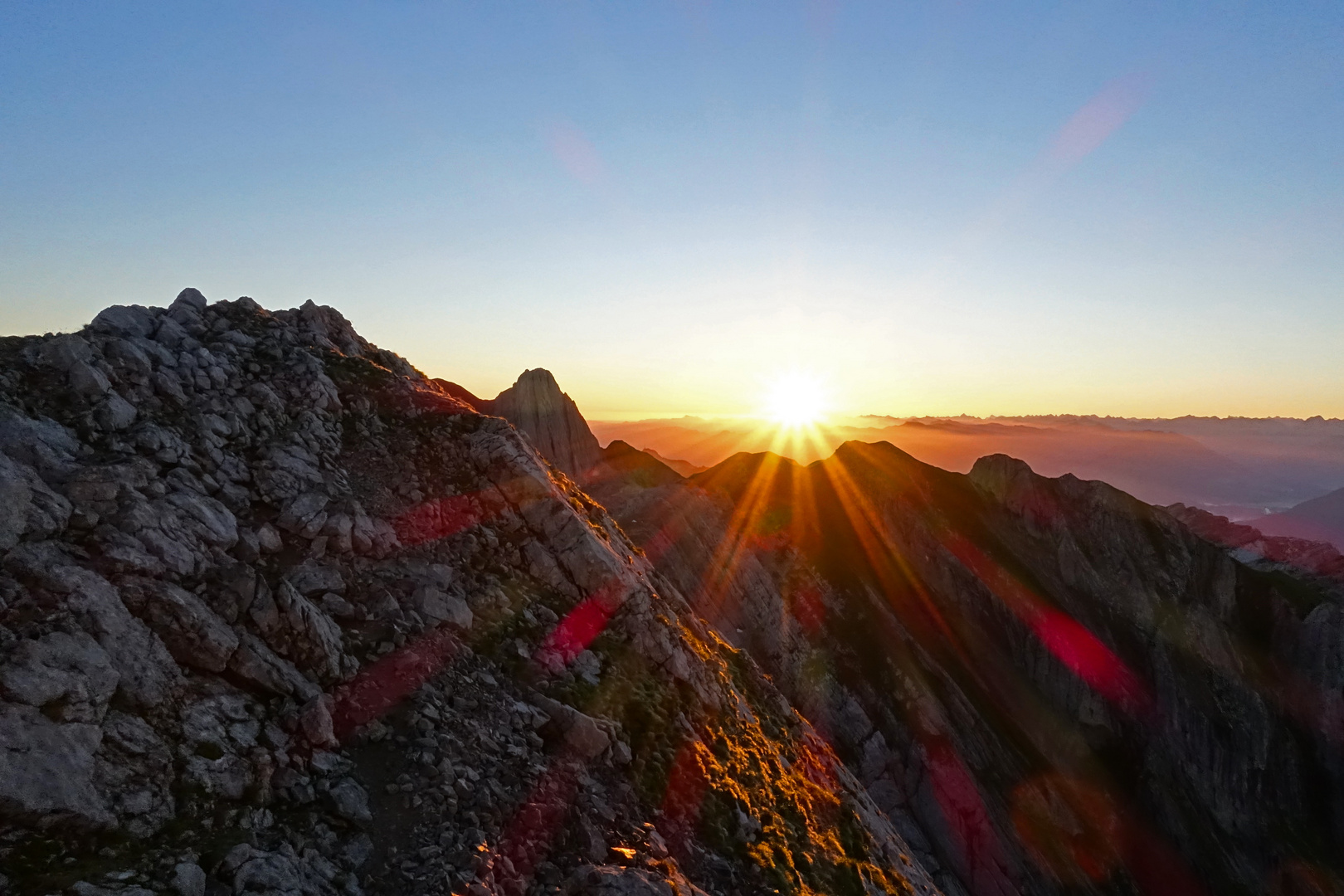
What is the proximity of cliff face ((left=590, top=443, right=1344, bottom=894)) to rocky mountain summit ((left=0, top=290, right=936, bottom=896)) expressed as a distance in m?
29.3

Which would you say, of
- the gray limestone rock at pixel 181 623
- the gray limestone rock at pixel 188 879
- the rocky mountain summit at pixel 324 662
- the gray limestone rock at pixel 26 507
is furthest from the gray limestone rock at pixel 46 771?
the gray limestone rock at pixel 26 507

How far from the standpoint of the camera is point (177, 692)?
11930mm

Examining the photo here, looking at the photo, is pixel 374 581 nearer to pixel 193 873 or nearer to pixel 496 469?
pixel 496 469

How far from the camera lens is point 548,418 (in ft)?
248

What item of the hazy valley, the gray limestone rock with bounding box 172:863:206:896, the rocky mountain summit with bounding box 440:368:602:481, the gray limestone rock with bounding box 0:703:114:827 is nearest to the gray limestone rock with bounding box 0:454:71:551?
the hazy valley

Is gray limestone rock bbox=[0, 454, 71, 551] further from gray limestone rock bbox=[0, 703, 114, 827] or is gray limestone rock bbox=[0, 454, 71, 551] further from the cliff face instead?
the cliff face

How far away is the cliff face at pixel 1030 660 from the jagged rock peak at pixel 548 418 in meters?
7.39

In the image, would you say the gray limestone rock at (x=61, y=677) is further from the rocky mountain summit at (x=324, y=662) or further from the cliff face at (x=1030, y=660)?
the cliff face at (x=1030, y=660)

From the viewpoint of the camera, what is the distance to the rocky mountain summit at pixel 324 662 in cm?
1053

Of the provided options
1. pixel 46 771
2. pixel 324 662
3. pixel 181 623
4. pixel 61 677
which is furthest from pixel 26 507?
pixel 324 662

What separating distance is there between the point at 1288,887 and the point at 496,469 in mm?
80435

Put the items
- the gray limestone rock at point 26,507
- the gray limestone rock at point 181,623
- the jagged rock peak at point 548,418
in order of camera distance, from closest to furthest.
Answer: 1. the gray limestone rock at point 26,507
2. the gray limestone rock at point 181,623
3. the jagged rock peak at point 548,418

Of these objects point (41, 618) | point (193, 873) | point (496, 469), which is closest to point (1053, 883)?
point (496, 469)

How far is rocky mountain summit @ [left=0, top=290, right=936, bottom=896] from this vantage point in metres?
10.5
